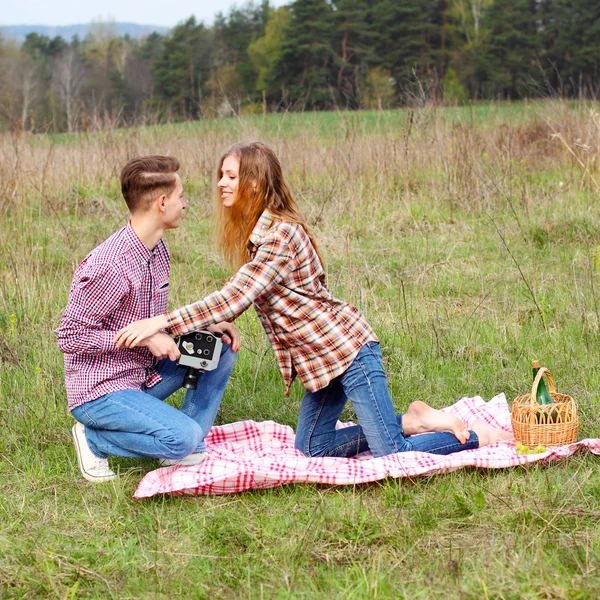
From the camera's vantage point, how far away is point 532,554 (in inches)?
98.7

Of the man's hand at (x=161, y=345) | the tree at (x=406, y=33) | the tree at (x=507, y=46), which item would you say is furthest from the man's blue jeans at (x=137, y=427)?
the tree at (x=406, y=33)

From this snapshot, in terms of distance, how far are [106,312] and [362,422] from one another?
1.13 metres

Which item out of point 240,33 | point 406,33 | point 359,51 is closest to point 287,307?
point 359,51

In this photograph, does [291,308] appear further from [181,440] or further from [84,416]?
[84,416]

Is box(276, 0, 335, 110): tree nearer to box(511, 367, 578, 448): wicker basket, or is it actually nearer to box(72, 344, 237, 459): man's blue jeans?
box(511, 367, 578, 448): wicker basket

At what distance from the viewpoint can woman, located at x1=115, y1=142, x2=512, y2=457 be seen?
3143mm

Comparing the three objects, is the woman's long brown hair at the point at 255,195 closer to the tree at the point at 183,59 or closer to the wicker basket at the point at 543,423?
the wicker basket at the point at 543,423

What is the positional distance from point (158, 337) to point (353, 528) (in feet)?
3.39

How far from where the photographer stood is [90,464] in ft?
10.8

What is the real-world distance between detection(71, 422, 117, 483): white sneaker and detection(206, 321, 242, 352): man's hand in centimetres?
68

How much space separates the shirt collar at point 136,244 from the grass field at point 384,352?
0.87 m

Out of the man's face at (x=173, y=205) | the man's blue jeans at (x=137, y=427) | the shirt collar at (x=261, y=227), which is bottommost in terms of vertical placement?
the man's blue jeans at (x=137, y=427)

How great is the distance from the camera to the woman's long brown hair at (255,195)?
3307 millimetres

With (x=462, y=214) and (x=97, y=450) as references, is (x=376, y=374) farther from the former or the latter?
(x=462, y=214)
